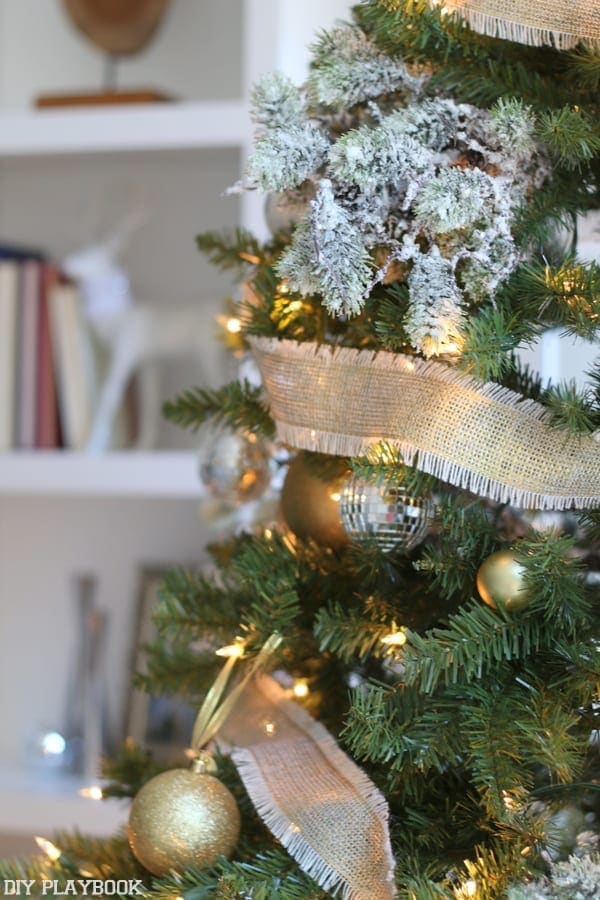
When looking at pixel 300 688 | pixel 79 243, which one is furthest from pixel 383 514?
pixel 79 243

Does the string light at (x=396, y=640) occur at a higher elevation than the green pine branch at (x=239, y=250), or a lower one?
lower

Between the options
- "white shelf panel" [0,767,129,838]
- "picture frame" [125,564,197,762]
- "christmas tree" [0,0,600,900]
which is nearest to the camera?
"christmas tree" [0,0,600,900]

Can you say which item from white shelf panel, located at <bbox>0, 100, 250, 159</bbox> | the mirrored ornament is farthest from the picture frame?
the mirrored ornament

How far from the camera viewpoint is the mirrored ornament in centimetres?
71

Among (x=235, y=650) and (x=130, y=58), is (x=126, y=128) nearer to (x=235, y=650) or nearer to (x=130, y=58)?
→ (x=130, y=58)

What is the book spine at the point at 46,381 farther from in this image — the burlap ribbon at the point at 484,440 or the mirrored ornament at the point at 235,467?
the burlap ribbon at the point at 484,440

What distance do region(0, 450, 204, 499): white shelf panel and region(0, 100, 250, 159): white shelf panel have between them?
0.40 meters

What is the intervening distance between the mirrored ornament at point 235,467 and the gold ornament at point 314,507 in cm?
12

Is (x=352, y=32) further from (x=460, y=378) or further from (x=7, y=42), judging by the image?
(x=7, y=42)

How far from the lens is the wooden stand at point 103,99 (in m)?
1.38

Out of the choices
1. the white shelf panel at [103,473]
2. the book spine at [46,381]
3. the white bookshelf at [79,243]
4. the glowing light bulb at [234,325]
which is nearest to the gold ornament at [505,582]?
the glowing light bulb at [234,325]

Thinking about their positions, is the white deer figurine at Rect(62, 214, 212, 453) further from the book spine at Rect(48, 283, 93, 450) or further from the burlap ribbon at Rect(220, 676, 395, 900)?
the burlap ribbon at Rect(220, 676, 395, 900)

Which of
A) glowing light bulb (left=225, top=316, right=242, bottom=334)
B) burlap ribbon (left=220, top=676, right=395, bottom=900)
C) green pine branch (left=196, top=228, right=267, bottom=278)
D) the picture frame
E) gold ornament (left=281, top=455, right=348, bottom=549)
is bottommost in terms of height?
the picture frame

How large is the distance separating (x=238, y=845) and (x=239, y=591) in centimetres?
15
